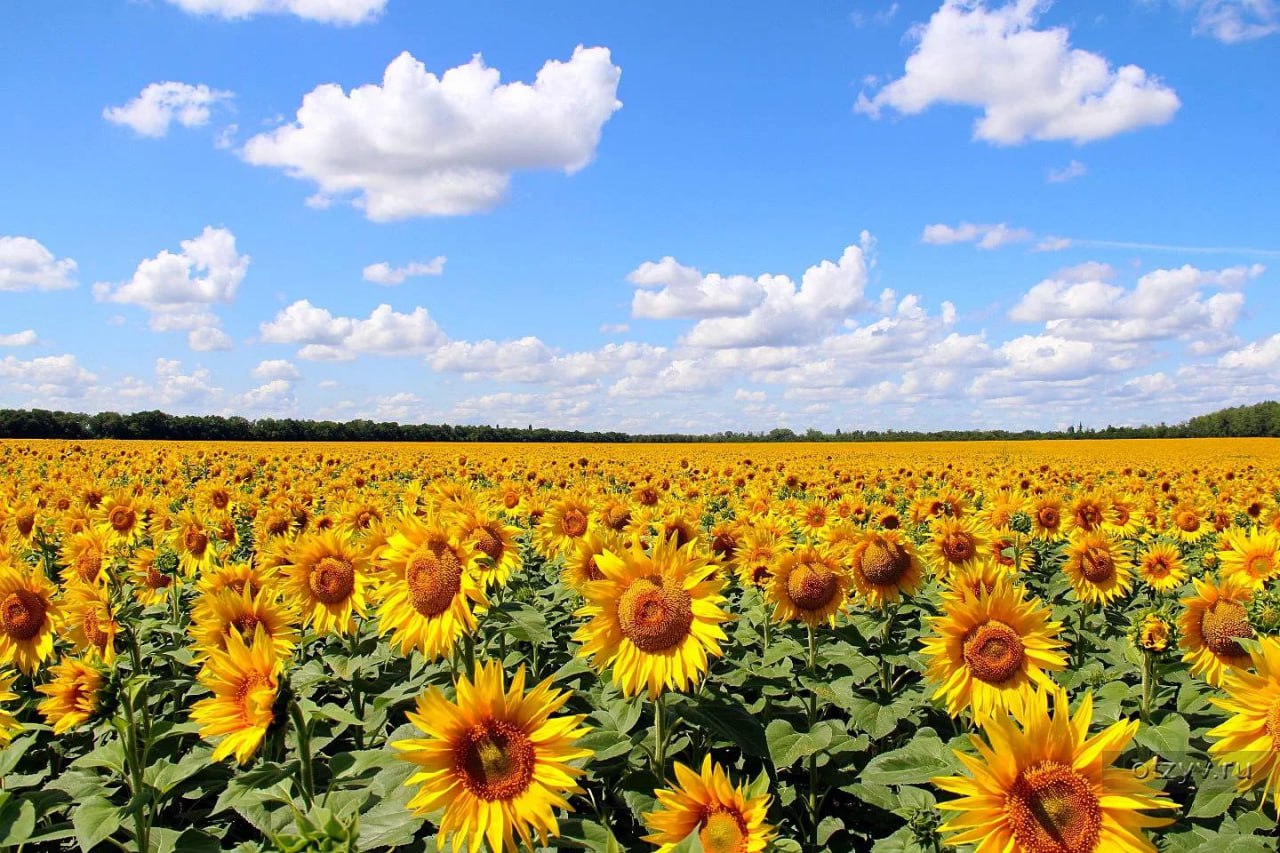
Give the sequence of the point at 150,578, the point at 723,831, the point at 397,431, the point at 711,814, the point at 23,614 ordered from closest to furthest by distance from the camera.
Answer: the point at 723,831, the point at 711,814, the point at 23,614, the point at 150,578, the point at 397,431

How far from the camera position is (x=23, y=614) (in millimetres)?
4539

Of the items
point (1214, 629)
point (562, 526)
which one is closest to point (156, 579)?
point (562, 526)

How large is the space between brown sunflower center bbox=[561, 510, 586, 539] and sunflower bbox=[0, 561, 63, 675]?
3.46 meters

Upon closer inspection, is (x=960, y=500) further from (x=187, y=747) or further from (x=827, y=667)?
(x=187, y=747)

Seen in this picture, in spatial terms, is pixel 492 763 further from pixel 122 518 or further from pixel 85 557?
pixel 122 518

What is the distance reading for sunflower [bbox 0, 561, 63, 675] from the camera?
4.53m

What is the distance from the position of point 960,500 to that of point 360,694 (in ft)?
23.9

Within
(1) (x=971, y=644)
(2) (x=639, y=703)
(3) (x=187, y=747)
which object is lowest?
(3) (x=187, y=747)

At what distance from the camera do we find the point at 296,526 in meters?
9.12

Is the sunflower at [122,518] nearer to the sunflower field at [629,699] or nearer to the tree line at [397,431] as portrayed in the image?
the sunflower field at [629,699]

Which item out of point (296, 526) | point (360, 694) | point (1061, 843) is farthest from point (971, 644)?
point (296, 526)

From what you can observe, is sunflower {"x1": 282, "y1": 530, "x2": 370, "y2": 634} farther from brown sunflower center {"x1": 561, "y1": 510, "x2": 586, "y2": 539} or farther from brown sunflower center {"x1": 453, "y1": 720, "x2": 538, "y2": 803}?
brown sunflower center {"x1": 453, "y1": 720, "x2": 538, "y2": 803}

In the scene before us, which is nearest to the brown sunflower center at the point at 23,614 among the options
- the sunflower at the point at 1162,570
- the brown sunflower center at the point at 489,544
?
the brown sunflower center at the point at 489,544

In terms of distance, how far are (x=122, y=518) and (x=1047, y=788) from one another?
31.5 feet
